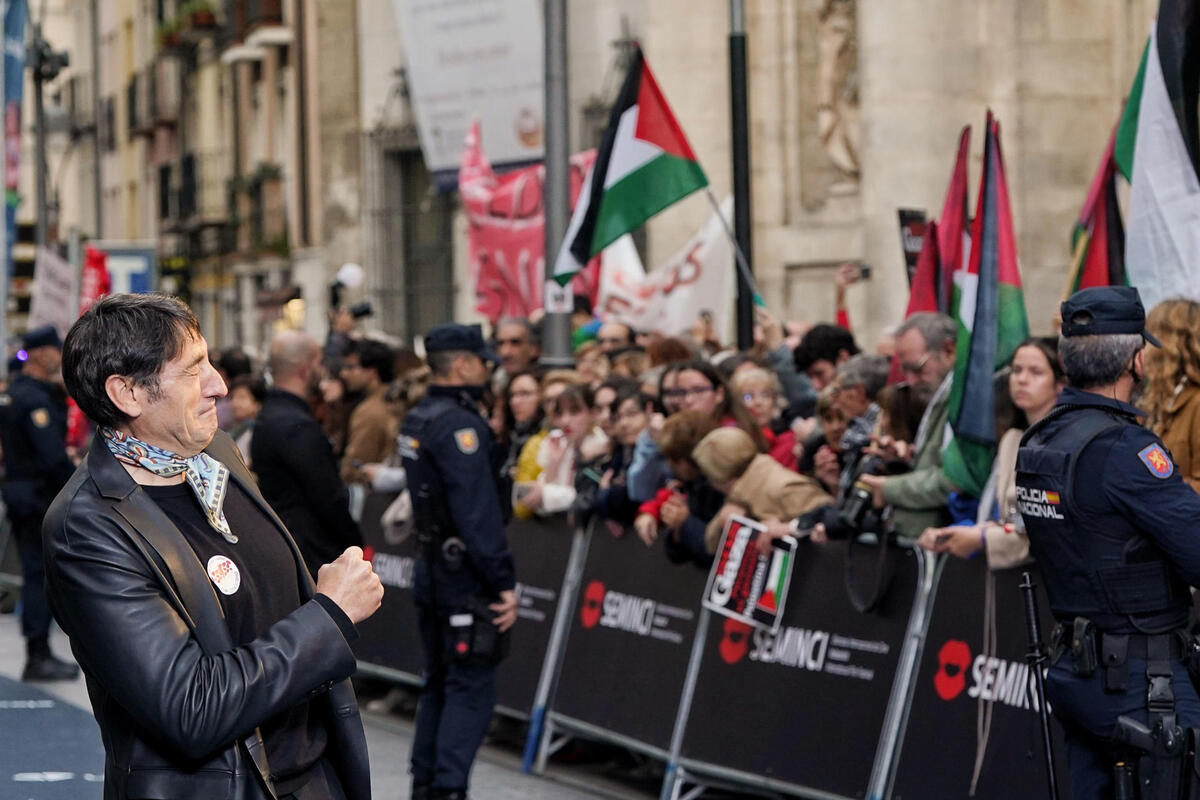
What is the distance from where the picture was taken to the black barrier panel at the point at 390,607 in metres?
11.7

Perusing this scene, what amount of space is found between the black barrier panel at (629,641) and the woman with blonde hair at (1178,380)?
2.89 meters

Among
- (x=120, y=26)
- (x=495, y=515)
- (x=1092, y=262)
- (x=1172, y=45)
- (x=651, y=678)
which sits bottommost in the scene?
(x=651, y=678)

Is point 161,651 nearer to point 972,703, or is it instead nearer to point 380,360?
point 972,703

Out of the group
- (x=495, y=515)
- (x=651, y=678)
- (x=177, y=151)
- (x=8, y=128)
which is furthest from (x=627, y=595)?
(x=177, y=151)

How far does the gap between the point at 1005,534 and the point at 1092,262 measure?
2207 mm

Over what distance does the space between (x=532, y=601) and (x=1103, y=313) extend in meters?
5.32

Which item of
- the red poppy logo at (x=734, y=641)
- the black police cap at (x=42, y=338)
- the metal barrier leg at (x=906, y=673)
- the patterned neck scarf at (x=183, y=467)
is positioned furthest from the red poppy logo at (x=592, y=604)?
the patterned neck scarf at (x=183, y=467)

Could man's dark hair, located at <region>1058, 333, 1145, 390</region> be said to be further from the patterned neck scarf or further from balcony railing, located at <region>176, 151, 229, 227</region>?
balcony railing, located at <region>176, 151, 229, 227</region>

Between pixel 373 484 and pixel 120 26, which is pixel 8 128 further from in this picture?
pixel 120 26

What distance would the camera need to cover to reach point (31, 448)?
13625 millimetres

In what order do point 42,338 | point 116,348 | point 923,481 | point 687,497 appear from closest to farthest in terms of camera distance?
point 116,348
point 923,481
point 687,497
point 42,338

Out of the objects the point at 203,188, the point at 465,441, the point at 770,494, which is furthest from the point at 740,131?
the point at 203,188

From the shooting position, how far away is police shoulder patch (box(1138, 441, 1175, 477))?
213 inches

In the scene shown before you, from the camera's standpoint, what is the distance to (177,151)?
156ft
